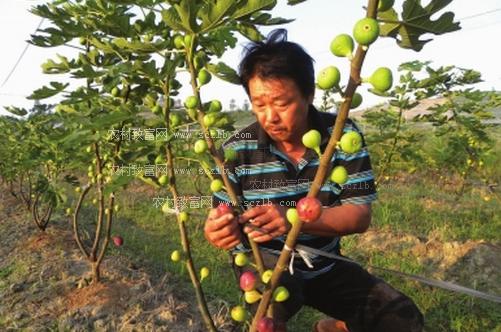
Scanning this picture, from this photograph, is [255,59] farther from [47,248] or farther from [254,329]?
[47,248]

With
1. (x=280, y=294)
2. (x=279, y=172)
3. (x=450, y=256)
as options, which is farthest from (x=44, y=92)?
(x=450, y=256)

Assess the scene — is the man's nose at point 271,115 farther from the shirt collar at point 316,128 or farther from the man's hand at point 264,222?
the man's hand at point 264,222

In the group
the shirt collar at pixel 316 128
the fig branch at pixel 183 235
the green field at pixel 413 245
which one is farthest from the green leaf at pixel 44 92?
the green field at pixel 413 245

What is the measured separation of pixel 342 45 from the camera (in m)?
0.92

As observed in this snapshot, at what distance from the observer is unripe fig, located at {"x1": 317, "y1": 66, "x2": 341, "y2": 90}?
948 mm

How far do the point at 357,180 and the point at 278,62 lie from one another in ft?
2.04

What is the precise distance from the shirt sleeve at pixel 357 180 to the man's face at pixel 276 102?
0.95 feet

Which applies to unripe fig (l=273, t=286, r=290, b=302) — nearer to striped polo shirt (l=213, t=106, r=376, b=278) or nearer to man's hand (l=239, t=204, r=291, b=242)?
man's hand (l=239, t=204, r=291, b=242)

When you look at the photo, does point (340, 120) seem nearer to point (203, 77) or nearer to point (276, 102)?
point (203, 77)

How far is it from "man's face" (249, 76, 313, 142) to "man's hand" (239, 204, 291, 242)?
0.61 meters

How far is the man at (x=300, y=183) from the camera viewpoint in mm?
1797

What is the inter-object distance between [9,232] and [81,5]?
13.1 ft

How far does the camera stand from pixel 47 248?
14.9ft

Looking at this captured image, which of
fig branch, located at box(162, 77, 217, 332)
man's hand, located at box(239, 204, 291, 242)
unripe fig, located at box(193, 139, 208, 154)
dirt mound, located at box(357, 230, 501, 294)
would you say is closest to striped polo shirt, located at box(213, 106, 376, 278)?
fig branch, located at box(162, 77, 217, 332)
